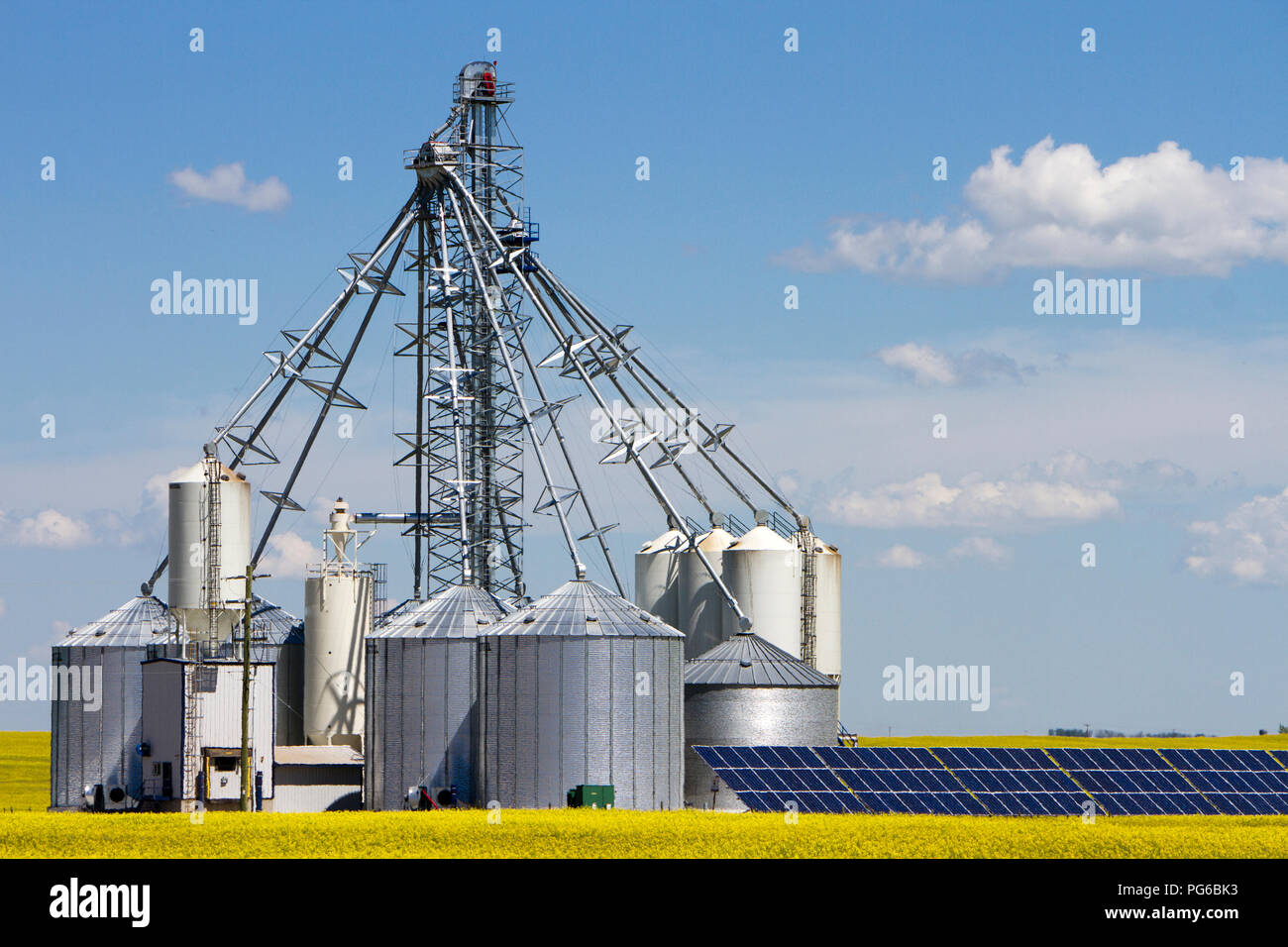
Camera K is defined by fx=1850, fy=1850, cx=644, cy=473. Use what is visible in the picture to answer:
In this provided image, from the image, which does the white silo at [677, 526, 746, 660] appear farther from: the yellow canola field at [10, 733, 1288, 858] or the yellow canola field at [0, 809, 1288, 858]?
the yellow canola field at [0, 809, 1288, 858]

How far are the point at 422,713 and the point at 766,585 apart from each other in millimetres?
20894

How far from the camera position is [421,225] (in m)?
99.8

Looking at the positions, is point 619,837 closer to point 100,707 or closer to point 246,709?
point 246,709

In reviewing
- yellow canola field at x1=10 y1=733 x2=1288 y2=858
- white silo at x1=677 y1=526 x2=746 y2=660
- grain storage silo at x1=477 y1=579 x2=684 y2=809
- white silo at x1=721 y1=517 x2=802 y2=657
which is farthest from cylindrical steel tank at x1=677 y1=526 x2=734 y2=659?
yellow canola field at x1=10 y1=733 x2=1288 y2=858

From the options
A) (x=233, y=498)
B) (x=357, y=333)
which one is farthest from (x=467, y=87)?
(x=233, y=498)

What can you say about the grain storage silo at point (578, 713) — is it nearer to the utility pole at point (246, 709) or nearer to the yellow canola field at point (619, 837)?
the yellow canola field at point (619, 837)

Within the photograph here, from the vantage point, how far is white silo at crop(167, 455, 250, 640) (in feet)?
292

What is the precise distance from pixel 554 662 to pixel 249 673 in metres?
15.9

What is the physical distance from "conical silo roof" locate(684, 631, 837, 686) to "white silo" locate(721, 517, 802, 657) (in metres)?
6.19

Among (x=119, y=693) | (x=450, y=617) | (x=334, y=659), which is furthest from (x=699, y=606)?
(x=119, y=693)

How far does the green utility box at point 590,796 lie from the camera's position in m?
78.1

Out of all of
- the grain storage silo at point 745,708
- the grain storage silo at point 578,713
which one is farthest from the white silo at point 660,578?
the grain storage silo at point 578,713

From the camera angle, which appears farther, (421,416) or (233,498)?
(421,416)
